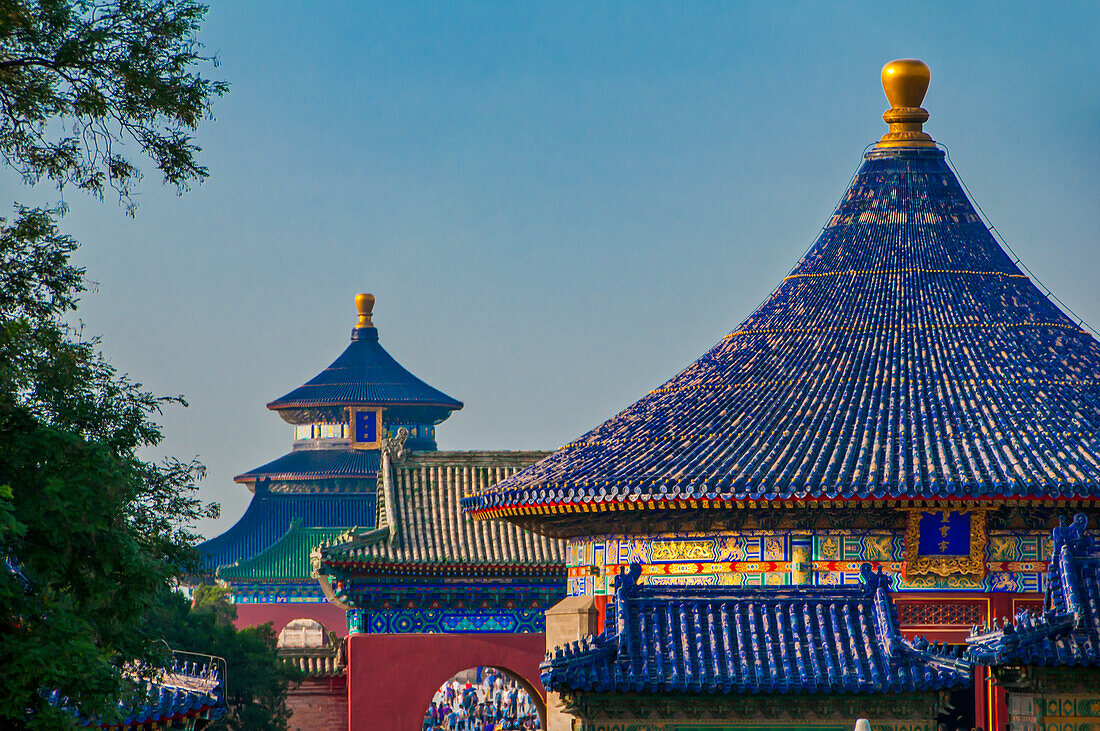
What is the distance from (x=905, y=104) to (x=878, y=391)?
208 inches

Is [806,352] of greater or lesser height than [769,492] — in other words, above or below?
above

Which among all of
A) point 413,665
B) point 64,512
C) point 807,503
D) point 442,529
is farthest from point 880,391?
point 64,512

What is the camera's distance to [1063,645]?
16.3 m

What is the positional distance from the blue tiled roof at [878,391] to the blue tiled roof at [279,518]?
34.6 meters

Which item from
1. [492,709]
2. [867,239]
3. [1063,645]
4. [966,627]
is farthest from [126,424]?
[492,709]

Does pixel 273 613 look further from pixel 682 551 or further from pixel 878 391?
pixel 878 391

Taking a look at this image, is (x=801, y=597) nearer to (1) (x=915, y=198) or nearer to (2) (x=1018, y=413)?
(2) (x=1018, y=413)

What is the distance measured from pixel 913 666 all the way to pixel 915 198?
1109 centimetres

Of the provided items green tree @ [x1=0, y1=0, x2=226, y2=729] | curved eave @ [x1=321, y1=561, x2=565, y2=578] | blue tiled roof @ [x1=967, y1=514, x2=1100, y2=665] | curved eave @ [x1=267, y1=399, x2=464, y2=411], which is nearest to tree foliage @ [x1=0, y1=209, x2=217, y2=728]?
green tree @ [x1=0, y1=0, x2=226, y2=729]

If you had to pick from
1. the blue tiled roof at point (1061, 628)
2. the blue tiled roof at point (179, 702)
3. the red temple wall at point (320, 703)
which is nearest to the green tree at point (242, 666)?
the red temple wall at point (320, 703)

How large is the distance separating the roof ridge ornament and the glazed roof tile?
32.9 metres

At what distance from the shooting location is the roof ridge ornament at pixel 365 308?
64438mm

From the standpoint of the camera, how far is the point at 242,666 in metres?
34.0

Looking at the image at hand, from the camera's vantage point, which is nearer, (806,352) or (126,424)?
(126,424)
